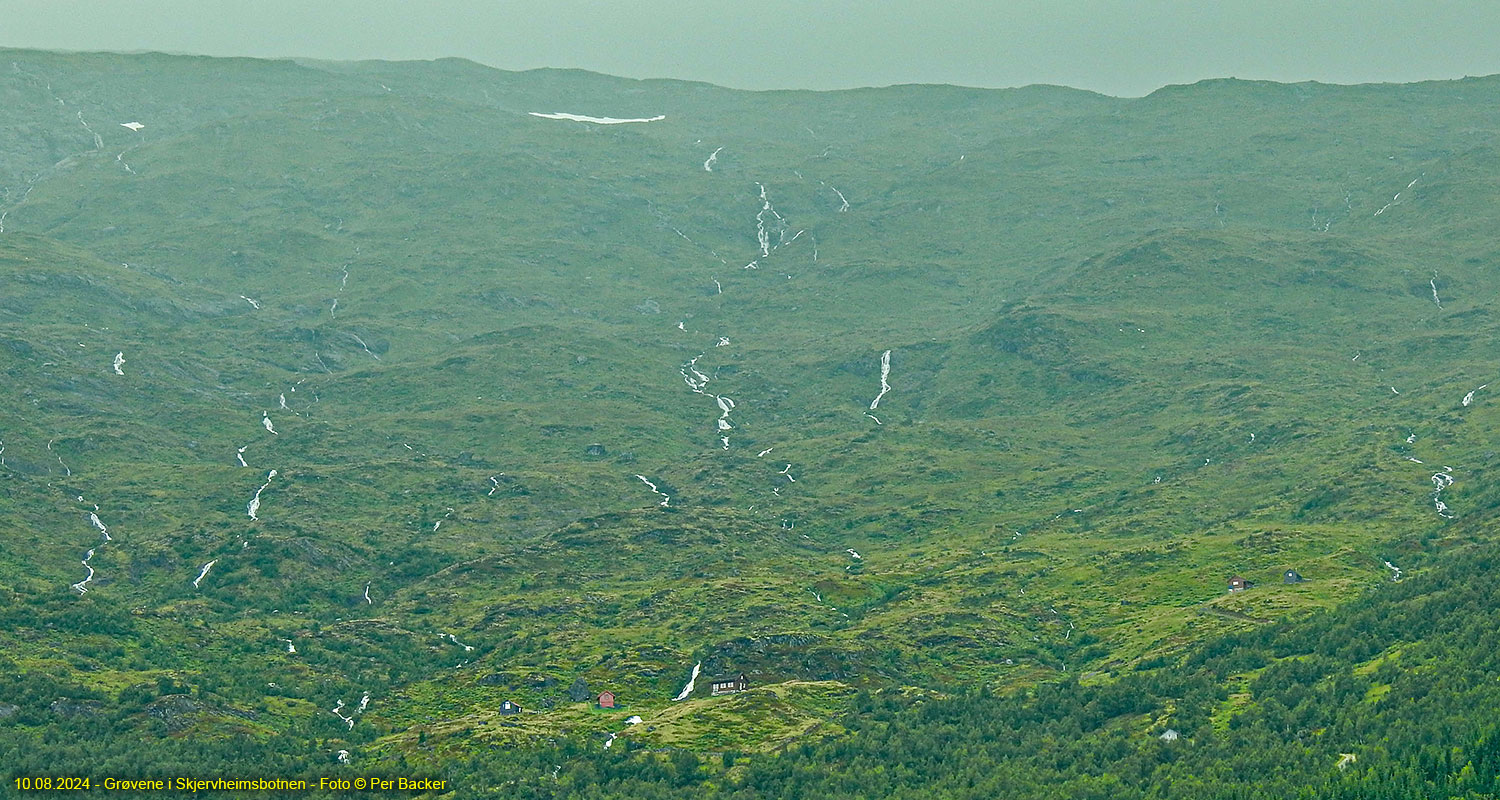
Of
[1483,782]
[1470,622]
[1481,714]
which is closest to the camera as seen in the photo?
[1483,782]

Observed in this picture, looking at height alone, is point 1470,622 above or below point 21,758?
above

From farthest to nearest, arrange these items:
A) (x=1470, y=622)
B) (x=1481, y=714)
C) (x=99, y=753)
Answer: (x=1470, y=622) < (x=99, y=753) < (x=1481, y=714)

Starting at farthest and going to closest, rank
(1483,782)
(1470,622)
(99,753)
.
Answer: (1470,622) → (99,753) → (1483,782)

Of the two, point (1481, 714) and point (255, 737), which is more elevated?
point (1481, 714)

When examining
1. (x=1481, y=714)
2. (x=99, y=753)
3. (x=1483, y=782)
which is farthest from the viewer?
(x=99, y=753)

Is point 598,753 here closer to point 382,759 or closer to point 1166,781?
point 382,759

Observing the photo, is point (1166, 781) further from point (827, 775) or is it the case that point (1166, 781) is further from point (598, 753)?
point (598, 753)

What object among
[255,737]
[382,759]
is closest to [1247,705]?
[382,759]

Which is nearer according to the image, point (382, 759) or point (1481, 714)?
point (1481, 714)

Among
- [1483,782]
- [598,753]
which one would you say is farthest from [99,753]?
[1483,782]
